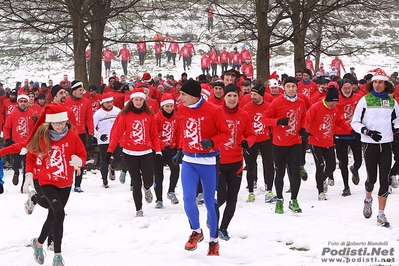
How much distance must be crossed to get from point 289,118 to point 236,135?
4.76ft

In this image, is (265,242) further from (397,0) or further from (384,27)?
(384,27)

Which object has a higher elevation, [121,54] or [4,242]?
[121,54]

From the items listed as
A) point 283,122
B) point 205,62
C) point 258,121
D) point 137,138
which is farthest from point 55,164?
point 205,62

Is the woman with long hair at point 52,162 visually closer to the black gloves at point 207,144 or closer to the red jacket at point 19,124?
the black gloves at point 207,144

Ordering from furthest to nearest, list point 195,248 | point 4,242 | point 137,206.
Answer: point 137,206 < point 4,242 < point 195,248

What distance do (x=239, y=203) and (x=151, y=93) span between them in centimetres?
580

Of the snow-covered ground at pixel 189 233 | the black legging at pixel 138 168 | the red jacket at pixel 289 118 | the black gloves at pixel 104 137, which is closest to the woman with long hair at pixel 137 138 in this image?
the black legging at pixel 138 168

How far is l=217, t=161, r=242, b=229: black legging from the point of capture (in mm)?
7191

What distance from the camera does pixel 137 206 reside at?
921 centimetres

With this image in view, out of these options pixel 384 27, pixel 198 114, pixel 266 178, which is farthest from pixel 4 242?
pixel 384 27

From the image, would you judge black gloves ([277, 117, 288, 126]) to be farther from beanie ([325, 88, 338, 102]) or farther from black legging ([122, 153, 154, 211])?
black legging ([122, 153, 154, 211])

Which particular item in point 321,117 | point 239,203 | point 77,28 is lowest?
point 239,203

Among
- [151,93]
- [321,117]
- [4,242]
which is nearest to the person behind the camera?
[4,242]

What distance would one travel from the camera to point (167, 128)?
33.4 feet
